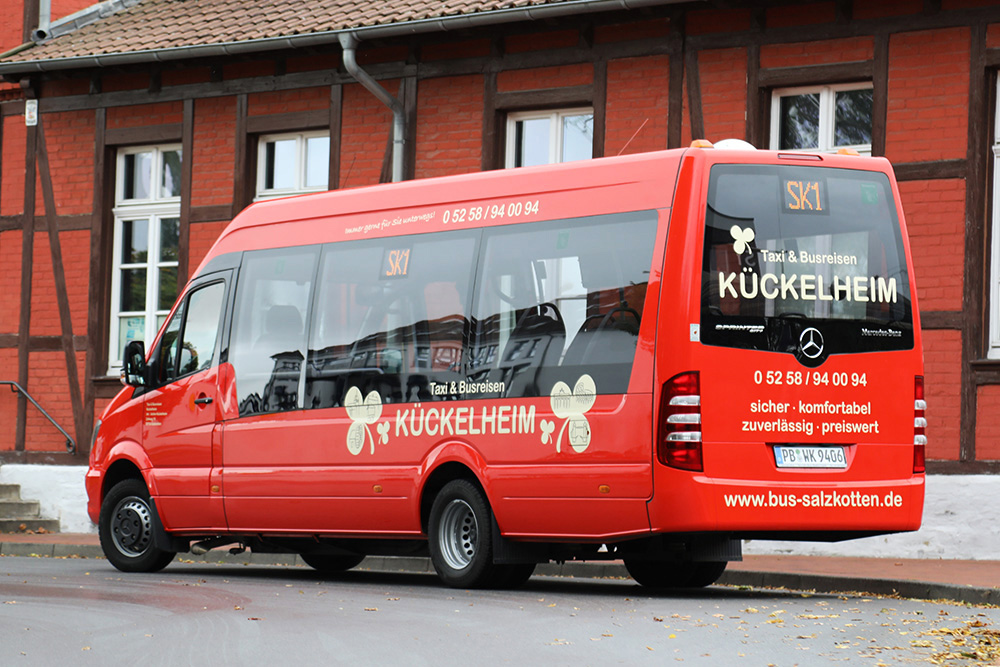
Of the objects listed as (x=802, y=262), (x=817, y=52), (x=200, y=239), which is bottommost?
(x=802, y=262)

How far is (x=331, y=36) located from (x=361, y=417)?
768 centimetres

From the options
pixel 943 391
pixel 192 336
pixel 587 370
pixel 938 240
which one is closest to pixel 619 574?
pixel 587 370

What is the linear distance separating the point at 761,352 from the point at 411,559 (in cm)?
546

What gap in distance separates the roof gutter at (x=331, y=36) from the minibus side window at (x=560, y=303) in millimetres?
6044

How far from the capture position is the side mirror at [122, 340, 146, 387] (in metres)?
13.1

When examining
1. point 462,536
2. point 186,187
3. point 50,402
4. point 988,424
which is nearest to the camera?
point 462,536

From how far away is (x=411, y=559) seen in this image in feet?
47.7

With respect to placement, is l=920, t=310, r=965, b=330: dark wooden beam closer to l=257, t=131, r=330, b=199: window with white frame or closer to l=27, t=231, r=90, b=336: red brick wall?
l=257, t=131, r=330, b=199: window with white frame

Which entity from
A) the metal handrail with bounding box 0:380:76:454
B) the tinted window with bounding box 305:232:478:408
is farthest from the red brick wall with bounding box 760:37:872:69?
the metal handrail with bounding box 0:380:76:454

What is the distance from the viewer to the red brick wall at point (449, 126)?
18.0m

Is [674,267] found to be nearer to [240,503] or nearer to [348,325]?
[348,325]

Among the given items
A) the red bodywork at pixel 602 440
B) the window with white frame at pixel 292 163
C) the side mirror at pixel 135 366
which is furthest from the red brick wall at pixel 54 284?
the red bodywork at pixel 602 440

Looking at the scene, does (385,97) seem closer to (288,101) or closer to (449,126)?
(449,126)

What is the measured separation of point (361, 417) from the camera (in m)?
11.6
